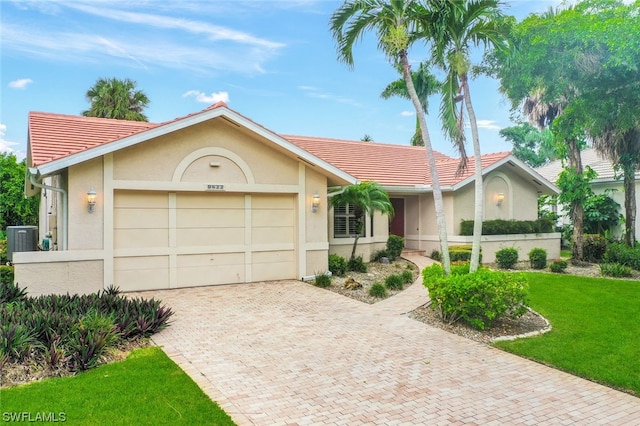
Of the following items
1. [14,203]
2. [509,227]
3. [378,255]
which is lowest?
[378,255]

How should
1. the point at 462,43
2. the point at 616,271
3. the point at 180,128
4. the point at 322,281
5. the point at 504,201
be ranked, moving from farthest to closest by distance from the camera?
1. the point at 504,201
2. the point at 616,271
3. the point at 322,281
4. the point at 180,128
5. the point at 462,43

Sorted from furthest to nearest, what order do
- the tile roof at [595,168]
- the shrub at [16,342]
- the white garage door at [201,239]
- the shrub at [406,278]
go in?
the tile roof at [595,168] < the shrub at [406,278] < the white garage door at [201,239] < the shrub at [16,342]

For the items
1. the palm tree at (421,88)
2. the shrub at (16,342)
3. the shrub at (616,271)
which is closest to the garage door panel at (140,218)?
the shrub at (16,342)

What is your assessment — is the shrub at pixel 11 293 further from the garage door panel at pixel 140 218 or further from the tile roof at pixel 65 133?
the tile roof at pixel 65 133

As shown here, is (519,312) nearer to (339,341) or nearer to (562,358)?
(562,358)

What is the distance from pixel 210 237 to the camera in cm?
1181

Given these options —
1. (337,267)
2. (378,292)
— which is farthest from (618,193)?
(378,292)

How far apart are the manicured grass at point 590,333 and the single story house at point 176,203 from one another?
6.43 meters

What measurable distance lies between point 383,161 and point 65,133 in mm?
12818

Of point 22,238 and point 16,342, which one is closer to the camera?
point 16,342

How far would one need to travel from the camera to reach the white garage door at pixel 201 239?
35.4ft

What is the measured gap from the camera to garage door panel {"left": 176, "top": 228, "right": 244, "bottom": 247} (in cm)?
1148

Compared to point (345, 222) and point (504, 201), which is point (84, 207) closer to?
point (345, 222)

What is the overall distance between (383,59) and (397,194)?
949 cm
